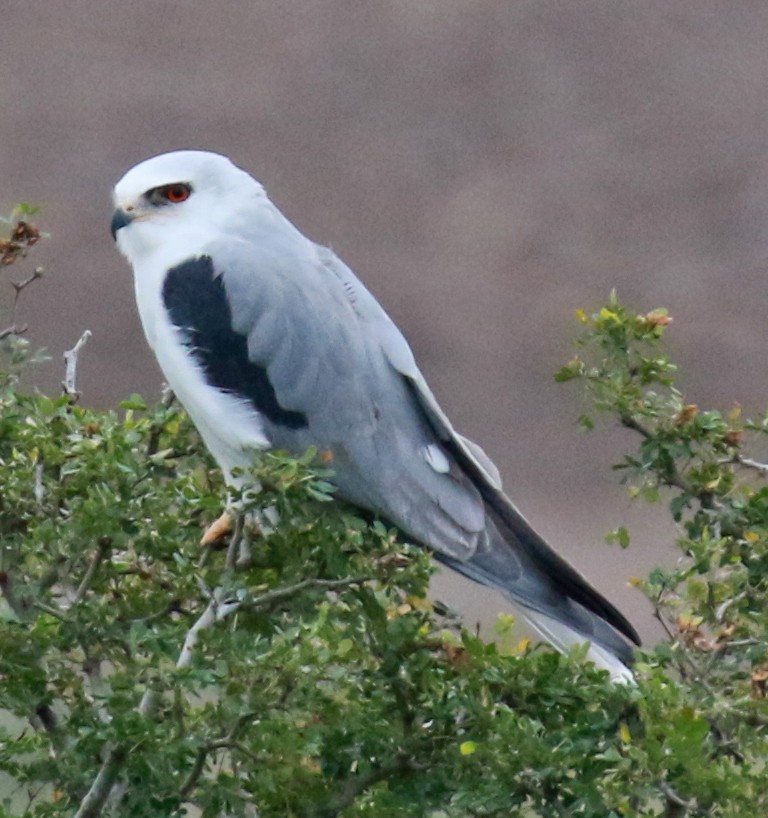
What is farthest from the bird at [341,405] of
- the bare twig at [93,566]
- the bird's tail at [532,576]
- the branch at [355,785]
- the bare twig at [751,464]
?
the branch at [355,785]

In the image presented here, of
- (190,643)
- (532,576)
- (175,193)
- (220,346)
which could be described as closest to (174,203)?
(175,193)

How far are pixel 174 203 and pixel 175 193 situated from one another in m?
0.02

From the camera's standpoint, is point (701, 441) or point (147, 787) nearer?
point (147, 787)

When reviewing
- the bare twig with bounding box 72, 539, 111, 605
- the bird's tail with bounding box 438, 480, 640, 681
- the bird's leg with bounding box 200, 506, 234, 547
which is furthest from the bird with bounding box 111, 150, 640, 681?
the bare twig with bounding box 72, 539, 111, 605

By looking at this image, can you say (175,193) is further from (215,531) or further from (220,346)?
(215,531)

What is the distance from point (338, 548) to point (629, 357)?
56cm

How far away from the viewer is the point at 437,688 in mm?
1686

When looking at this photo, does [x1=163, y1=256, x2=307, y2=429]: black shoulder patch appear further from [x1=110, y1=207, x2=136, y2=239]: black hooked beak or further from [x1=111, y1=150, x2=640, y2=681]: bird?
[x1=110, y1=207, x2=136, y2=239]: black hooked beak

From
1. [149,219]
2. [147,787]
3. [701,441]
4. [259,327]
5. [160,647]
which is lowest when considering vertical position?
[147,787]

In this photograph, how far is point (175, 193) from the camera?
114 inches

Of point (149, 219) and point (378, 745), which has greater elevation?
point (149, 219)

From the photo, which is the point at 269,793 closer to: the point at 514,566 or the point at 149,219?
the point at 514,566

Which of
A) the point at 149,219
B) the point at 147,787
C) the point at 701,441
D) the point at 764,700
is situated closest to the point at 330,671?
the point at 147,787

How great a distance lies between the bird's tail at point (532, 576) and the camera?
2570 millimetres
